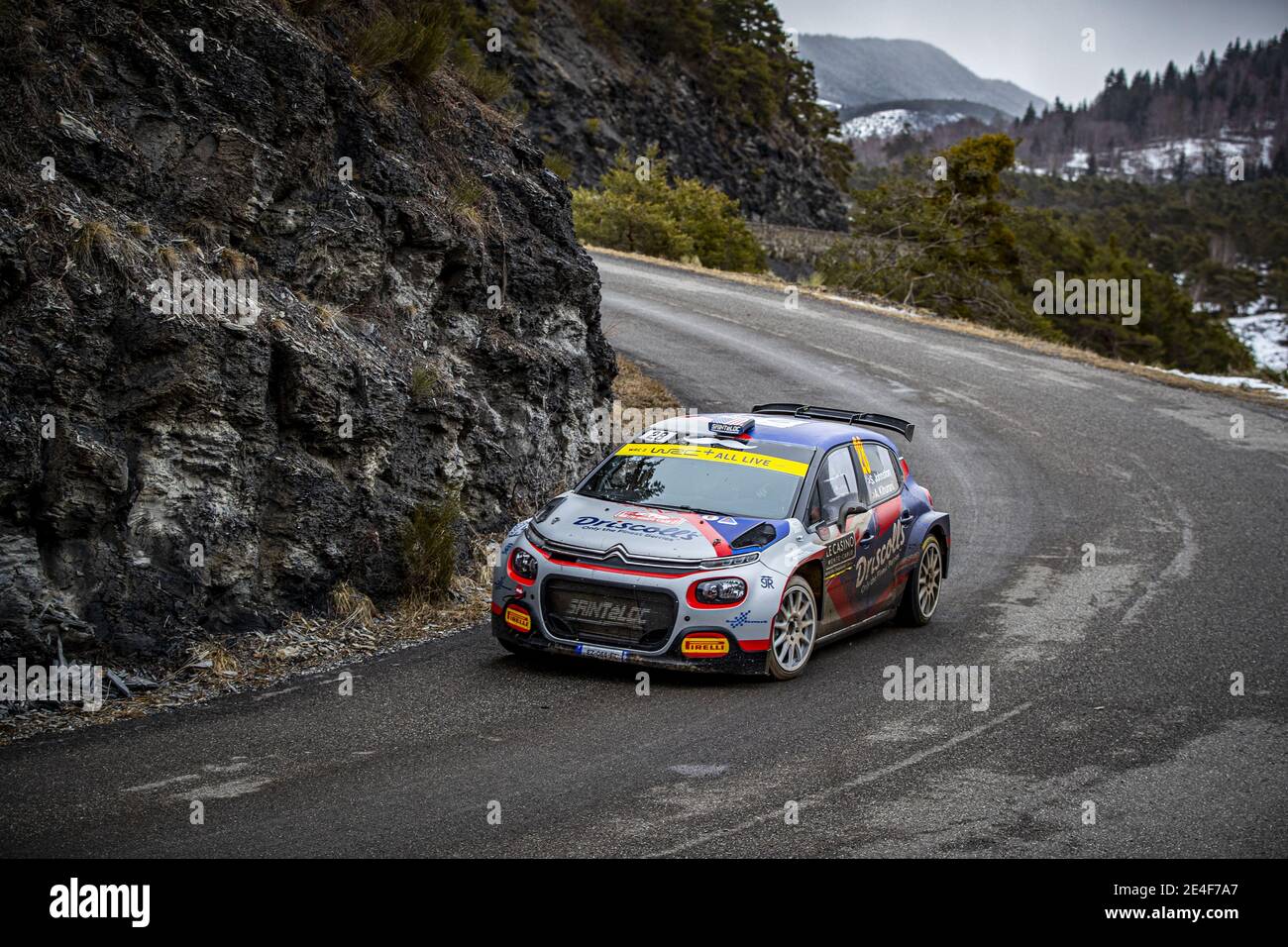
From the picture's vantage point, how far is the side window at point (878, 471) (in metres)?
10.2

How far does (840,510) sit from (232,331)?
4.50 metres

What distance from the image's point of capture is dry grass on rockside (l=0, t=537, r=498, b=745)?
7.40 metres

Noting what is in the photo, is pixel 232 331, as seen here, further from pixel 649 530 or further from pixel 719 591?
pixel 719 591

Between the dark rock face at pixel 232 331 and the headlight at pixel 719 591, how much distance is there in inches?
114

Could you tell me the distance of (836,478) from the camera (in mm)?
9711

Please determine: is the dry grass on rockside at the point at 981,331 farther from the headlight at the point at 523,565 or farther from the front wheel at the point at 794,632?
the headlight at the point at 523,565

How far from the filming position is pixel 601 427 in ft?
45.4

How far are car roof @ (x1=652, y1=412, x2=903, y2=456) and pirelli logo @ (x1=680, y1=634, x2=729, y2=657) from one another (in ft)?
6.89

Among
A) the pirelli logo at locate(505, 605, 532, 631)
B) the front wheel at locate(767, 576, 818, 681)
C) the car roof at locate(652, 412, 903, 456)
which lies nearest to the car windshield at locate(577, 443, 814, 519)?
the car roof at locate(652, 412, 903, 456)

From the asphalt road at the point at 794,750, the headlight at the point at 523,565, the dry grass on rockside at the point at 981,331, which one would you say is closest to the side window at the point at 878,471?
the asphalt road at the point at 794,750

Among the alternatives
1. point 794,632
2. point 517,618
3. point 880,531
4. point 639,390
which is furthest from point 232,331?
point 639,390
